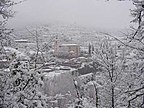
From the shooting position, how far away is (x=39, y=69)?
6.15 meters

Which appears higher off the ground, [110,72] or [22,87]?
[22,87]

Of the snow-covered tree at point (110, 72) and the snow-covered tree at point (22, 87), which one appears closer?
the snow-covered tree at point (22, 87)

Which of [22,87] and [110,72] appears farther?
[110,72]

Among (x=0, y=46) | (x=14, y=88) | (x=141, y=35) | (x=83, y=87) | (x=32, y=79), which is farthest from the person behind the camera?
(x=83, y=87)

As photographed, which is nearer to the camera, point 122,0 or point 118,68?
point 122,0

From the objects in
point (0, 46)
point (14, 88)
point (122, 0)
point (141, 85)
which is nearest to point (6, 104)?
point (14, 88)

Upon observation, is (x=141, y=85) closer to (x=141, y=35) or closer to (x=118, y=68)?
(x=141, y=35)

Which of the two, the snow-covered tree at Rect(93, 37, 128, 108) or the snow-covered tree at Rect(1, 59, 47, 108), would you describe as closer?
the snow-covered tree at Rect(1, 59, 47, 108)

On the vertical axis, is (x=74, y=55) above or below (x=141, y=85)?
below

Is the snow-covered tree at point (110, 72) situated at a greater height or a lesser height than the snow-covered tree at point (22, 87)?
lesser

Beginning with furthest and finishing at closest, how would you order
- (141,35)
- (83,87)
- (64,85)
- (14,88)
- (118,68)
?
(64,85) → (83,87) → (118,68) → (14,88) → (141,35)

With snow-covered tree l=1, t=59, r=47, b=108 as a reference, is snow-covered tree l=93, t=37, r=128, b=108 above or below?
below

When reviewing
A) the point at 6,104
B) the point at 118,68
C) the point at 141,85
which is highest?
the point at 141,85

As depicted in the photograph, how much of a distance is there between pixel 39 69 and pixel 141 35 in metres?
2.91
